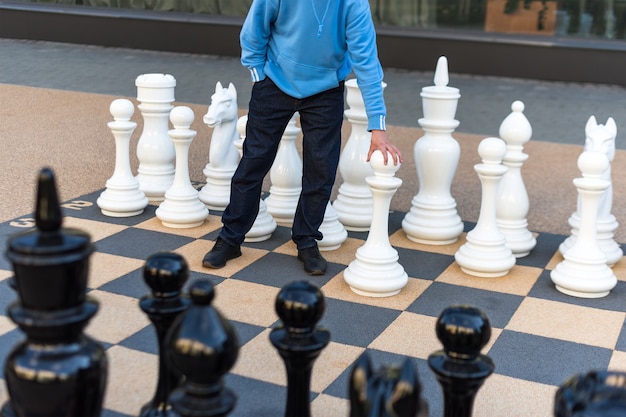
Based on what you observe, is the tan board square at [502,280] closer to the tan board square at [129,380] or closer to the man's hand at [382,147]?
the man's hand at [382,147]

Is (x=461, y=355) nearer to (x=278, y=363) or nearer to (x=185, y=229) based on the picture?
(x=278, y=363)

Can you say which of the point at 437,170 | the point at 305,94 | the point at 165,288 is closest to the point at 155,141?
the point at 305,94

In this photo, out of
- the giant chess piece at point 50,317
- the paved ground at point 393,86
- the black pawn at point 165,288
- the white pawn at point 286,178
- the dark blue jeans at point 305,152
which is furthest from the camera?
the paved ground at point 393,86

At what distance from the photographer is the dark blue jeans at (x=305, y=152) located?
110 inches

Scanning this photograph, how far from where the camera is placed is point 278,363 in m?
2.07

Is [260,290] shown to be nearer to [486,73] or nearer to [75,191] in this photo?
[75,191]

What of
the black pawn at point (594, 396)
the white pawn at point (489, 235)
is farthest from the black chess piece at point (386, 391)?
the white pawn at point (489, 235)

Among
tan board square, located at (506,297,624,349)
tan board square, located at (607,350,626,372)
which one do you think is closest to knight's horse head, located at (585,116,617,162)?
tan board square, located at (506,297,624,349)

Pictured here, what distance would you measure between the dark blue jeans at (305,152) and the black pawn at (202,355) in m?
1.86

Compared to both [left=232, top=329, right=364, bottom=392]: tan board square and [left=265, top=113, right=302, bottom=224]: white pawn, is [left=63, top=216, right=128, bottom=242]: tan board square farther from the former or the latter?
[left=232, top=329, right=364, bottom=392]: tan board square

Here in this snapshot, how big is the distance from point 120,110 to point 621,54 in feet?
15.6

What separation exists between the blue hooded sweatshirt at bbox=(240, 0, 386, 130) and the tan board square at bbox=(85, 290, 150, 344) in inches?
33.9

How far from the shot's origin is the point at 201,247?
3.00 metres

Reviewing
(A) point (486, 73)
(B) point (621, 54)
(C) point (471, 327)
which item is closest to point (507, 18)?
(A) point (486, 73)
